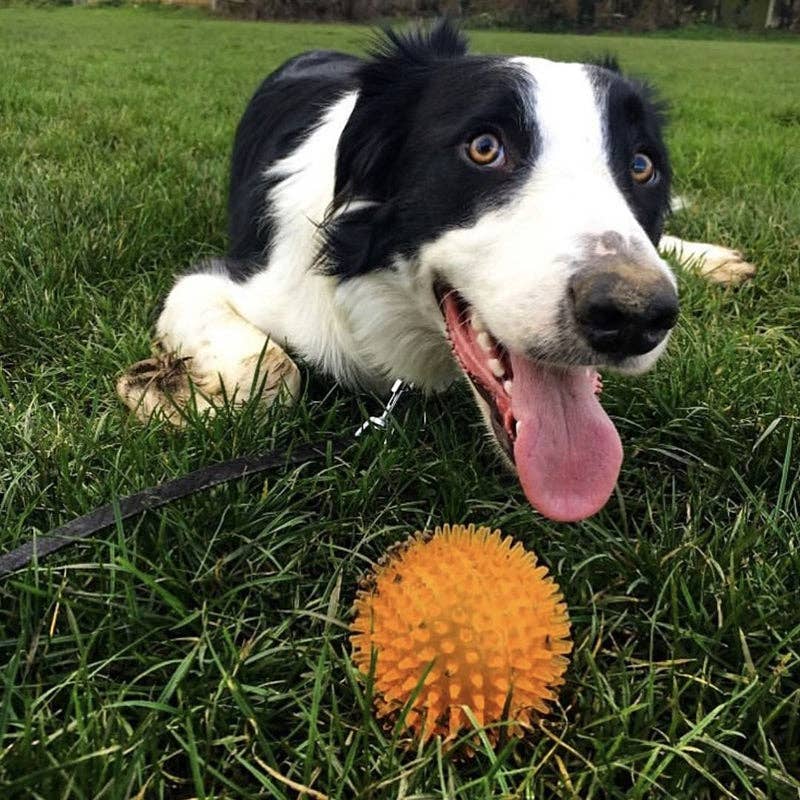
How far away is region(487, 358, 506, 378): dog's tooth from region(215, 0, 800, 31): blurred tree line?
86.9ft

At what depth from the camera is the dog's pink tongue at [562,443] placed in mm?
1775

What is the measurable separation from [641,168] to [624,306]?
0.80 meters

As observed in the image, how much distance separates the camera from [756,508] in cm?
189

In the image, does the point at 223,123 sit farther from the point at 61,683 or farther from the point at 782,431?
the point at 61,683

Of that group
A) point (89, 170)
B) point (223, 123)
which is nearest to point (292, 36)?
point (223, 123)

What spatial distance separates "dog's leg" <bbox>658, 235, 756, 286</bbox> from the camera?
347 cm

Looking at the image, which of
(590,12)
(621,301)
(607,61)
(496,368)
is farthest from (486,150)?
(590,12)

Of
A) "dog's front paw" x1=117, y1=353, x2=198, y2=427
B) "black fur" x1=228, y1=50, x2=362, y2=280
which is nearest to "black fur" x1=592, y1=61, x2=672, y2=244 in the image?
"black fur" x1=228, y1=50, x2=362, y2=280

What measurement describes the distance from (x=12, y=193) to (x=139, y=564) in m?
2.68

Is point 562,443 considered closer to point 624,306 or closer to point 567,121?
point 624,306

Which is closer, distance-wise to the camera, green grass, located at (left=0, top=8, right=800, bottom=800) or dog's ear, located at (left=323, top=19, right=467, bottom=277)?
green grass, located at (left=0, top=8, right=800, bottom=800)

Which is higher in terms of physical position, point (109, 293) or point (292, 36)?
point (109, 293)

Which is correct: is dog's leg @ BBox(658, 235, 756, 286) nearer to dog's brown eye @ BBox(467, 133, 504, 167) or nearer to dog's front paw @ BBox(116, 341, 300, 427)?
dog's brown eye @ BBox(467, 133, 504, 167)

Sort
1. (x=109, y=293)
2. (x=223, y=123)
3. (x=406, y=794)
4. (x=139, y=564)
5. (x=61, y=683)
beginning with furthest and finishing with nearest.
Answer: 1. (x=223, y=123)
2. (x=109, y=293)
3. (x=139, y=564)
4. (x=61, y=683)
5. (x=406, y=794)
